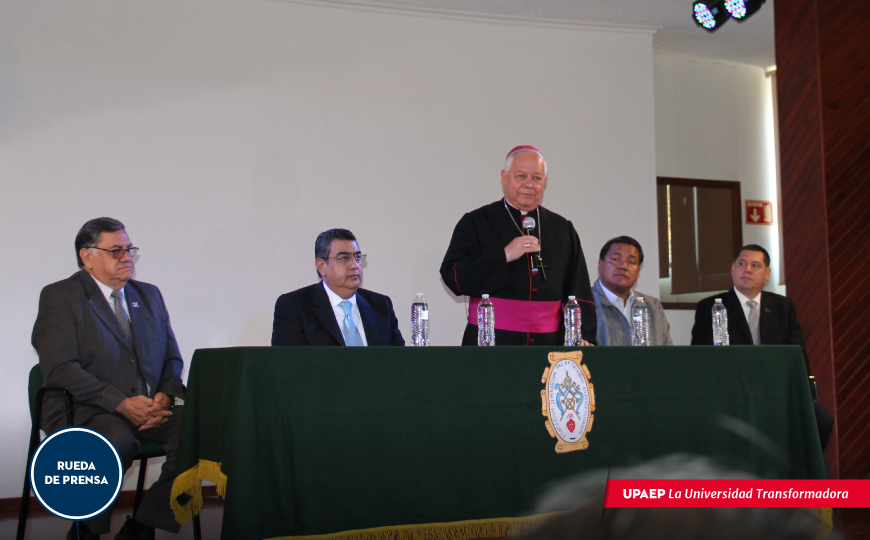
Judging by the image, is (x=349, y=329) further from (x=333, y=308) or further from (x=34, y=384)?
(x=34, y=384)

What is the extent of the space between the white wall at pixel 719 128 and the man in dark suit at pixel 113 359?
166 inches

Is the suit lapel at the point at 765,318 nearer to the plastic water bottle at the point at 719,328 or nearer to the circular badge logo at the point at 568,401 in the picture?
the plastic water bottle at the point at 719,328

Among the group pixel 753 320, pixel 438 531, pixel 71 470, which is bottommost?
pixel 438 531

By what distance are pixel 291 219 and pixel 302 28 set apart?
4.10 ft

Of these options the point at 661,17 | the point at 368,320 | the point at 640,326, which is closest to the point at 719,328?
the point at 640,326

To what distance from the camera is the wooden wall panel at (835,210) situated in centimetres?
454

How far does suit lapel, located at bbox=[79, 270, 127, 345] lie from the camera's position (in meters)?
3.06

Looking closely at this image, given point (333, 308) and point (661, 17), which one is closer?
point (333, 308)

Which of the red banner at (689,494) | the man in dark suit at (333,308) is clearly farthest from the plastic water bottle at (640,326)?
the red banner at (689,494)

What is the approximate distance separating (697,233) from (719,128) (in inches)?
35.5

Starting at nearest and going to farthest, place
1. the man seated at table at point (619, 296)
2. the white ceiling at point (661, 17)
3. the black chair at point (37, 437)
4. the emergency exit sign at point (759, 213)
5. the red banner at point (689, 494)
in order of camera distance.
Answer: the red banner at point (689, 494)
the black chair at point (37, 437)
the man seated at table at point (619, 296)
the white ceiling at point (661, 17)
the emergency exit sign at point (759, 213)

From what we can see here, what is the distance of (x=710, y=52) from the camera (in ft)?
20.1

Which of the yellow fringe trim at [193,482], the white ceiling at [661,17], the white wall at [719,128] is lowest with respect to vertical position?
the yellow fringe trim at [193,482]

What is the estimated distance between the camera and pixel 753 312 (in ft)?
14.4
